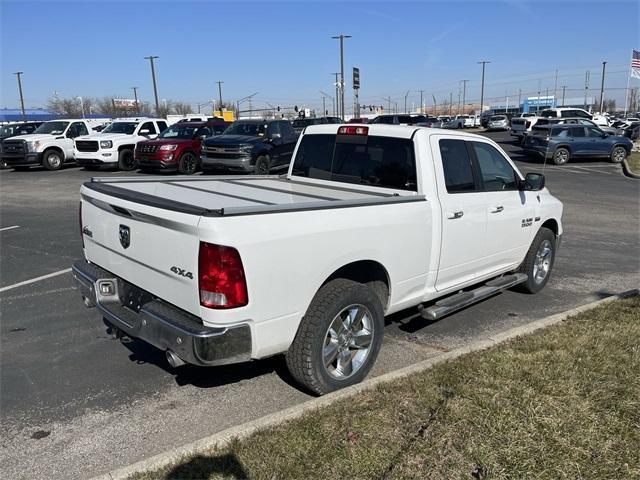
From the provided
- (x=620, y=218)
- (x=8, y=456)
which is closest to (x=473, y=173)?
(x=8, y=456)

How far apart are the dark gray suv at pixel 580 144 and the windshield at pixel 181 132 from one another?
1458 centimetres

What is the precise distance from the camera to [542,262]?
6.29 meters

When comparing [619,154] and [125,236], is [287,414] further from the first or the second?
[619,154]

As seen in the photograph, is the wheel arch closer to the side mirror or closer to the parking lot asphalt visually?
the parking lot asphalt

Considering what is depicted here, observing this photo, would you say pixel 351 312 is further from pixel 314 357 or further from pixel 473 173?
pixel 473 173

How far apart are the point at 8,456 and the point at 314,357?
1896 millimetres

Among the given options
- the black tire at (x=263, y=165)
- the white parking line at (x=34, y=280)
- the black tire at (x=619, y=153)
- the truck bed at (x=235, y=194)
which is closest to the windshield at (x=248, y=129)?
the black tire at (x=263, y=165)

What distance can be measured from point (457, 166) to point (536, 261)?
Answer: 2.04 metres

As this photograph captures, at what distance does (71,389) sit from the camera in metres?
3.94

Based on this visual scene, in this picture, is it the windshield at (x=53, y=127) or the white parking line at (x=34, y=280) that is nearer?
the white parking line at (x=34, y=280)

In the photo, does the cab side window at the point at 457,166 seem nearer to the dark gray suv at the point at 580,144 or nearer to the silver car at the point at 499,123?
the dark gray suv at the point at 580,144

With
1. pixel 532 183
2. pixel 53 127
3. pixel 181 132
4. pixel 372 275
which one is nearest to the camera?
pixel 372 275

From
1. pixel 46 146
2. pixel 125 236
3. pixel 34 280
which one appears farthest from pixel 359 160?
pixel 46 146

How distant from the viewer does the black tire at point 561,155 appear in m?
23.2
